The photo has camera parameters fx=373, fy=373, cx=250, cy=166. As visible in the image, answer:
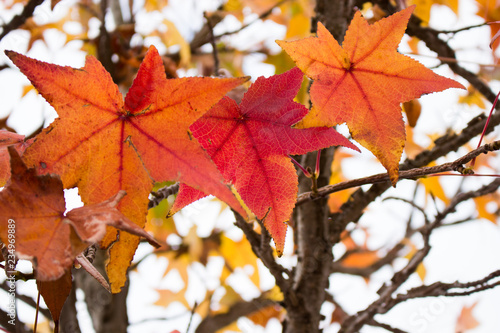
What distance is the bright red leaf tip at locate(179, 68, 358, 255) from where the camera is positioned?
0.44 meters

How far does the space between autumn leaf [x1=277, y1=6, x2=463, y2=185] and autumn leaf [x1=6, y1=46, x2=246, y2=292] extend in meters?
0.11

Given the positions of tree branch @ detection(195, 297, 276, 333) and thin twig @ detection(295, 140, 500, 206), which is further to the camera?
tree branch @ detection(195, 297, 276, 333)

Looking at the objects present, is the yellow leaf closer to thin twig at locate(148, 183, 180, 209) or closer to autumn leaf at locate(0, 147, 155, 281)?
thin twig at locate(148, 183, 180, 209)

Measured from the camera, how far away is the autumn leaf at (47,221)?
1.06 feet

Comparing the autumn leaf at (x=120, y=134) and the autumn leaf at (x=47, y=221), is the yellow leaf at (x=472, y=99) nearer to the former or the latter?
the autumn leaf at (x=120, y=134)

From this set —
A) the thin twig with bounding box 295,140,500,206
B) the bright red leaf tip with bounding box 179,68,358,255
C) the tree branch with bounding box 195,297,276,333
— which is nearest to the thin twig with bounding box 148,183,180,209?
the bright red leaf tip with bounding box 179,68,358,255

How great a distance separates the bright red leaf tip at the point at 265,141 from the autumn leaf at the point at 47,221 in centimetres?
13

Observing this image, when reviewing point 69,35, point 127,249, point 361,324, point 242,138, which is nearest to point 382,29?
point 242,138

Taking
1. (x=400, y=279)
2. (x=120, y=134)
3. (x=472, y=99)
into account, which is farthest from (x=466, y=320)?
(x=120, y=134)

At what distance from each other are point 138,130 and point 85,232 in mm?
141

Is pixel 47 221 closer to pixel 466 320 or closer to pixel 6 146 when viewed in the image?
pixel 6 146

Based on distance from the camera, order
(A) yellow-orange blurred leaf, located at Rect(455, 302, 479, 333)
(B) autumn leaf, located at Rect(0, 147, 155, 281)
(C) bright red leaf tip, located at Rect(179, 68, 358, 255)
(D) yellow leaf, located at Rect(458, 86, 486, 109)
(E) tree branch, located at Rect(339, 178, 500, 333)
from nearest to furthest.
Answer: (B) autumn leaf, located at Rect(0, 147, 155, 281) → (C) bright red leaf tip, located at Rect(179, 68, 358, 255) → (E) tree branch, located at Rect(339, 178, 500, 333) → (D) yellow leaf, located at Rect(458, 86, 486, 109) → (A) yellow-orange blurred leaf, located at Rect(455, 302, 479, 333)

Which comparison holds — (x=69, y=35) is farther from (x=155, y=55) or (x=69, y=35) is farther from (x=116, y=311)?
(x=155, y=55)

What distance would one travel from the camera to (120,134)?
1.42ft
